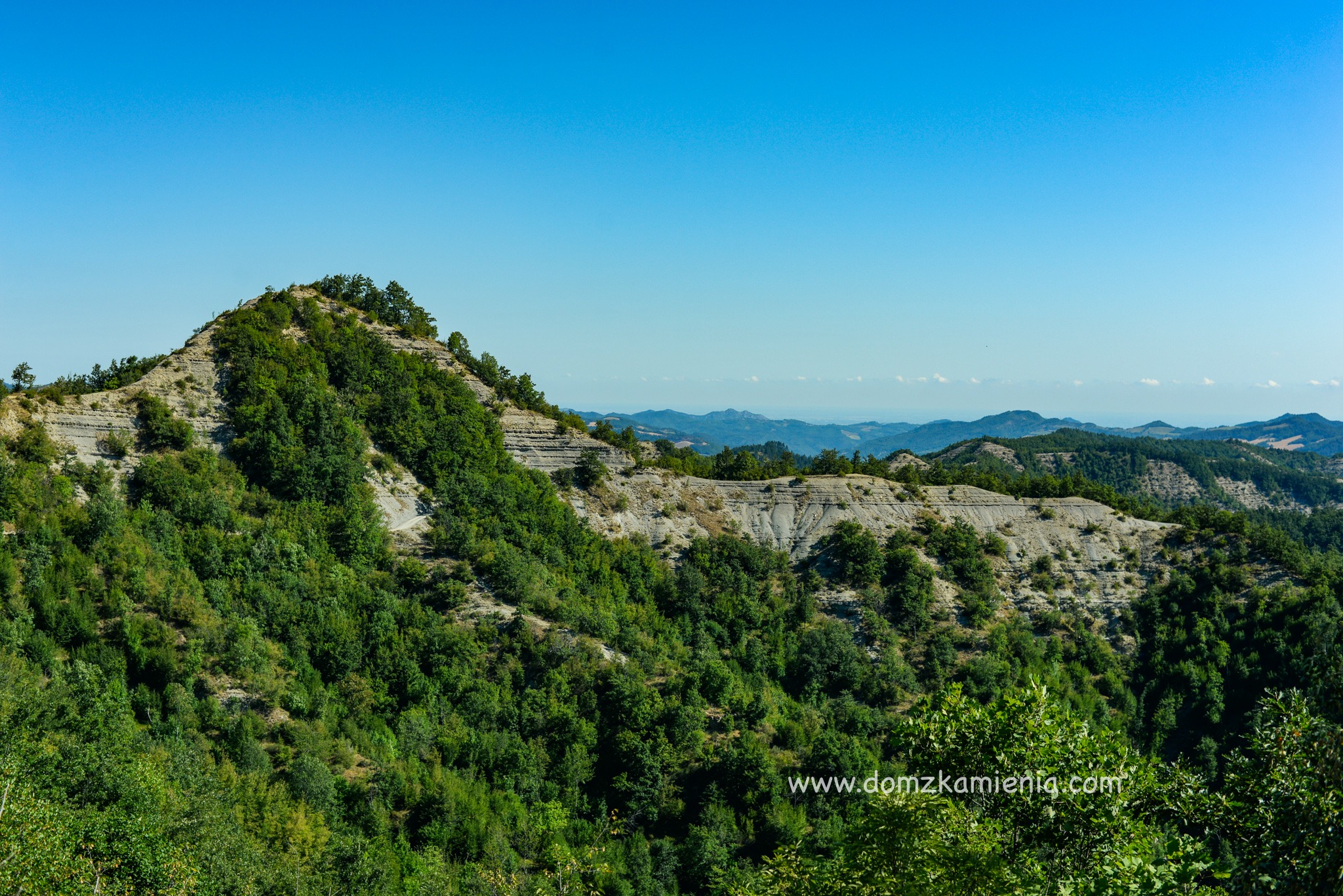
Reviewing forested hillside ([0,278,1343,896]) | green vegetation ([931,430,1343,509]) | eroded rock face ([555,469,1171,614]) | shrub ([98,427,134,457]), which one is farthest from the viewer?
green vegetation ([931,430,1343,509])

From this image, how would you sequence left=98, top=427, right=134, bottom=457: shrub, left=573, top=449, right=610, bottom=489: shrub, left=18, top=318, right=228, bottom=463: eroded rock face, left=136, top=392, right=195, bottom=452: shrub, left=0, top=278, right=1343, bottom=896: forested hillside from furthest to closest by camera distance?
left=573, top=449, right=610, bottom=489: shrub, left=136, top=392, right=195, bottom=452: shrub, left=98, top=427, right=134, bottom=457: shrub, left=18, top=318, right=228, bottom=463: eroded rock face, left=0, top=278, right=1343, bottom=896: forested hillside

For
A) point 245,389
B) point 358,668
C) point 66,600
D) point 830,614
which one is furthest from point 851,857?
point 245,389

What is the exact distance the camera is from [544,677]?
132 ft

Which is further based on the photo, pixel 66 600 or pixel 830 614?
pixel 830 614

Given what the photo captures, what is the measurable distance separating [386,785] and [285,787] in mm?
→ 4245

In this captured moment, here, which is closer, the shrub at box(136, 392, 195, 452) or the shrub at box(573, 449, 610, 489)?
the shrub at box(136, 392, 195, 452)

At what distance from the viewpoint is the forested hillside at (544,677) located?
14.0 meters

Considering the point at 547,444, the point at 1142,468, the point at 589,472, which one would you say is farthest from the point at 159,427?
the point at 1142,468

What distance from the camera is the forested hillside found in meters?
14.0

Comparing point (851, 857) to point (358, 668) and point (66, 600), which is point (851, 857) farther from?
point (66, 600)

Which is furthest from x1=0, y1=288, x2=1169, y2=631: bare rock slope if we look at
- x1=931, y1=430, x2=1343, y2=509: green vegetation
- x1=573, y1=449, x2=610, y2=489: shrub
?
x1=931, y1=430, x2=1343, y2=509: green vegetation

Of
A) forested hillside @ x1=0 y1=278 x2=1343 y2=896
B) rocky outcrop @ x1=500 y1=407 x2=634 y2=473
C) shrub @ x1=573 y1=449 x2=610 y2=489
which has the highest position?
rocky outcrop @ x1=500 y1=407 x2=634 y2=473

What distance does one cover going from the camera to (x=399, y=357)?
Result: 182 ft

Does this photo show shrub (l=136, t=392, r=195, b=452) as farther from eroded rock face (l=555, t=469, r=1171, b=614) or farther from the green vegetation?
the green vegetation
